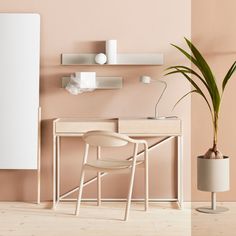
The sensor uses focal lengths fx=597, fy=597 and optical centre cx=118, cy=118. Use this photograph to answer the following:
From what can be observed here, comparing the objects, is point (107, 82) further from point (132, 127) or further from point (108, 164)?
point (108, 164)

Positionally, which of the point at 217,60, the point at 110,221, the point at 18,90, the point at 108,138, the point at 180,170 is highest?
the point at 217,60

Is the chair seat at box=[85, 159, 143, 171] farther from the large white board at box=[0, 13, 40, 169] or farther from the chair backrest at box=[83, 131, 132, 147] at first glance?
the large white board at box=[0, 13, 40, 169]

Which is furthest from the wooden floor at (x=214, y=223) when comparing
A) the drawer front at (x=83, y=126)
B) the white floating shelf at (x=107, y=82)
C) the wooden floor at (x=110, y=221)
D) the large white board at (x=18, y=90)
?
the large white board at (x=18, y=90)

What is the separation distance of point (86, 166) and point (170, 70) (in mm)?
1206

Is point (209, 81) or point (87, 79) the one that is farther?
point (87, 79)

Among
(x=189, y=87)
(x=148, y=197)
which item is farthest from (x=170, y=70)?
(x=148, y=197)

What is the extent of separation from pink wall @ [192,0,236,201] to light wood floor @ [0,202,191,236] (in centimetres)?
61

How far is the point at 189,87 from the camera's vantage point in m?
5.11

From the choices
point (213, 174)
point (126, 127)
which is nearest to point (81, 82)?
point (126, 127)

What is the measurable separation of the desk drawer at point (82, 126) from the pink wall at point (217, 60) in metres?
0.77

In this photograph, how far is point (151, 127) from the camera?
15.7 ft

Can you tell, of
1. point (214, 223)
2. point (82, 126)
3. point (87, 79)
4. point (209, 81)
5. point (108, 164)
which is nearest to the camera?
point (214, 223)

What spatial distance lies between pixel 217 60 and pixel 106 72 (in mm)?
953

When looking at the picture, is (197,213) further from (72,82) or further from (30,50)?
(30,50)
